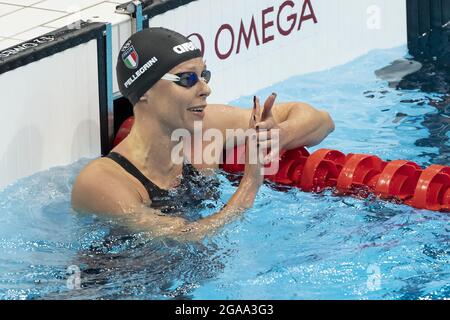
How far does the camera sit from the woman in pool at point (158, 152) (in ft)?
14.2

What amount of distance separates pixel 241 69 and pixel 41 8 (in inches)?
43.3

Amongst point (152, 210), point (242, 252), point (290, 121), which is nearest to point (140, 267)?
point (152, 210)

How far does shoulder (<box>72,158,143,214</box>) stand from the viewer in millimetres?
4332

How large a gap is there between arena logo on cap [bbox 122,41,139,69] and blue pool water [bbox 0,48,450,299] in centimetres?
58

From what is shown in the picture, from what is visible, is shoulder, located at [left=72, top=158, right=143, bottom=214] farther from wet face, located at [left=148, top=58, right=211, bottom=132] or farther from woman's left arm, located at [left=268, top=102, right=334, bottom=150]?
woman's left arm, located at [left=268, top=102, right=334, bottom=150]

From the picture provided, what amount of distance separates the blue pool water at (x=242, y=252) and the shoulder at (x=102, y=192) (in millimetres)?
73

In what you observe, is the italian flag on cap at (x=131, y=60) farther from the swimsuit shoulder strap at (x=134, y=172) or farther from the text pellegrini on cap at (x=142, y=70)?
the swimsuit shoulder strap at (x=134, y=172)

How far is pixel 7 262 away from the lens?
446cm

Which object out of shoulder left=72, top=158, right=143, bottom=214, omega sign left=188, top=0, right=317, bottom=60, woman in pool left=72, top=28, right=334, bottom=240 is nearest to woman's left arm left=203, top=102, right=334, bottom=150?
woman in pool left=72, top=28, right=334, bottom=240

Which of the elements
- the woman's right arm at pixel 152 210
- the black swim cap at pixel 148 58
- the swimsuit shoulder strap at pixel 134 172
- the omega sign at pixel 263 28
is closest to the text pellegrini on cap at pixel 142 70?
the black swim cap at pixel 148 58

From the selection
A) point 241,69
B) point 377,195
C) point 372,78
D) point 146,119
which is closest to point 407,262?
point 377,195

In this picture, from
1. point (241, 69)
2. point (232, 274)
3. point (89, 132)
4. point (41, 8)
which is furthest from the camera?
point (241, 69)

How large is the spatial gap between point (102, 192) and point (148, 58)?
1.73ft
